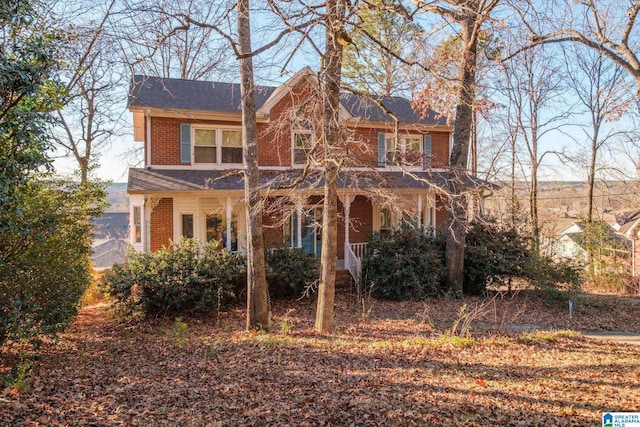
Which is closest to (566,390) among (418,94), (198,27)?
(418,94)

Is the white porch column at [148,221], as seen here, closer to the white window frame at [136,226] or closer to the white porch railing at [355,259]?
the white window frame at [136,226]

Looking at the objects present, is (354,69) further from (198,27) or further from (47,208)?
(47,208)

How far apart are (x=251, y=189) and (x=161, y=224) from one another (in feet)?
21.3

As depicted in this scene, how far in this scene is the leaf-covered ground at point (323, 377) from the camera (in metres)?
4.54

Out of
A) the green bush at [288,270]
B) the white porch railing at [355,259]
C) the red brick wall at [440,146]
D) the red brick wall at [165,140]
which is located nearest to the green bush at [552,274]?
the white porch railing at [355,259]

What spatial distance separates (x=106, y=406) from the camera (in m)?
4.78

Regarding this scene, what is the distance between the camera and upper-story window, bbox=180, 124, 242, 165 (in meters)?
14.5

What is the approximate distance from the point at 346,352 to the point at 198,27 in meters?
6.71

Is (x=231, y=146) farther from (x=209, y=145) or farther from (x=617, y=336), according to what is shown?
(x=617, y=336)

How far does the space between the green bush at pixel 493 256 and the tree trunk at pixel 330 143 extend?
6.72m

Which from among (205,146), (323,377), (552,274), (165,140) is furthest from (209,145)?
(552,274)

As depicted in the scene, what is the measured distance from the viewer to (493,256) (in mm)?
13836

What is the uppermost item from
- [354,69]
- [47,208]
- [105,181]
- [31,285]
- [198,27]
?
[354,69]

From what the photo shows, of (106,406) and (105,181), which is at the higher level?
(105,181)
